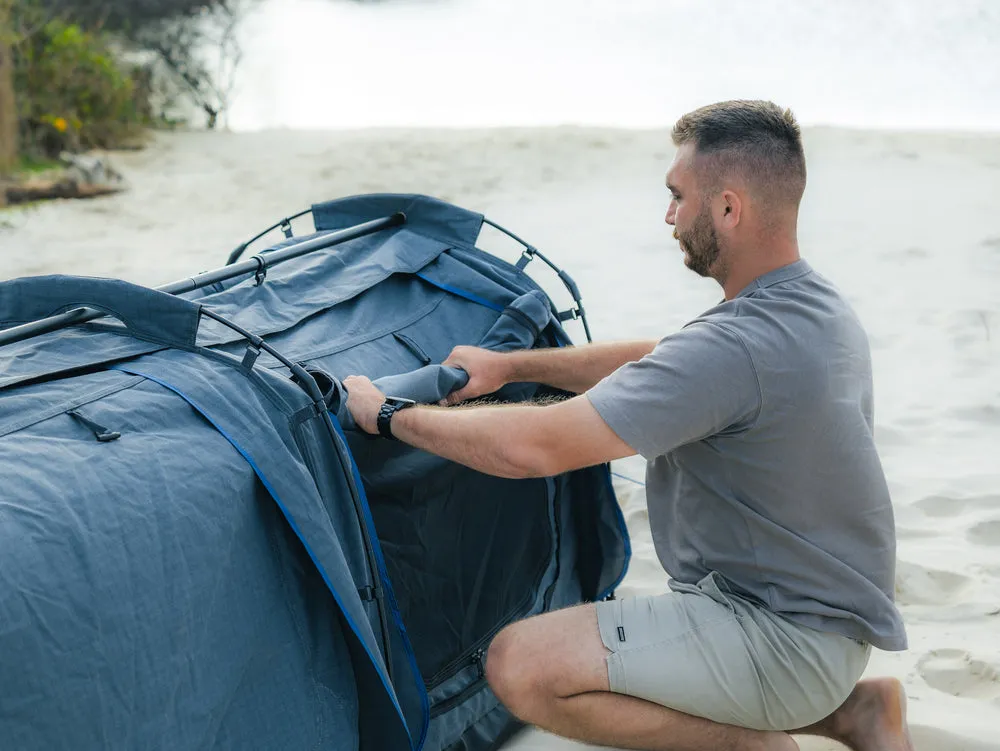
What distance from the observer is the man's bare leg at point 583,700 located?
2193 mm

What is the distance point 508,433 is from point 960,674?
4.36 ft

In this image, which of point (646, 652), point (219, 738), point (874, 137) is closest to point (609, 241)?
point (874, 137)

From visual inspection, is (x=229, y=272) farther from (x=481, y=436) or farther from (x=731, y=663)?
(x=731, y=663)

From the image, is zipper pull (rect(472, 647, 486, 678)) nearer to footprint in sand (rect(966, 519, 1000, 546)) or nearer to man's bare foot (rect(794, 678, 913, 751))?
man's bare foot (rect(794, 678, 913, 751))

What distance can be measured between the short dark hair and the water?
34.7 ft

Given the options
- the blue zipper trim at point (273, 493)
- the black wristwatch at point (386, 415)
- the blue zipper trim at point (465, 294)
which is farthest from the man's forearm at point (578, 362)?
the blue zipper trim at point (273, 493)

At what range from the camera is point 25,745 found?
1498mm

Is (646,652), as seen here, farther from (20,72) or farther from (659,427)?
(20,72)

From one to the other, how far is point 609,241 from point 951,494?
375cm

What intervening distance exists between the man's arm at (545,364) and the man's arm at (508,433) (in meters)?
0.29

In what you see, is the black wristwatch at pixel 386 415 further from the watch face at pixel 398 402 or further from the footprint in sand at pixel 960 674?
the footprint in sand at pixel 960 674

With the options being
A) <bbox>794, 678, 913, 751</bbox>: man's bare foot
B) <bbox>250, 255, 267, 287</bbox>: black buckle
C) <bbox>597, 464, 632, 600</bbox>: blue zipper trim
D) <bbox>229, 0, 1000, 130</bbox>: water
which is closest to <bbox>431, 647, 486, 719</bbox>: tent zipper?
<bbox>597, 464, 632, 600</bbox>: blue zipper trim

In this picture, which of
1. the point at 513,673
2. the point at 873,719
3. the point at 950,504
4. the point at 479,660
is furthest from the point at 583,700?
the point at 950,504

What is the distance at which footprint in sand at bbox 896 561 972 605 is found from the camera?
301 centimetres
